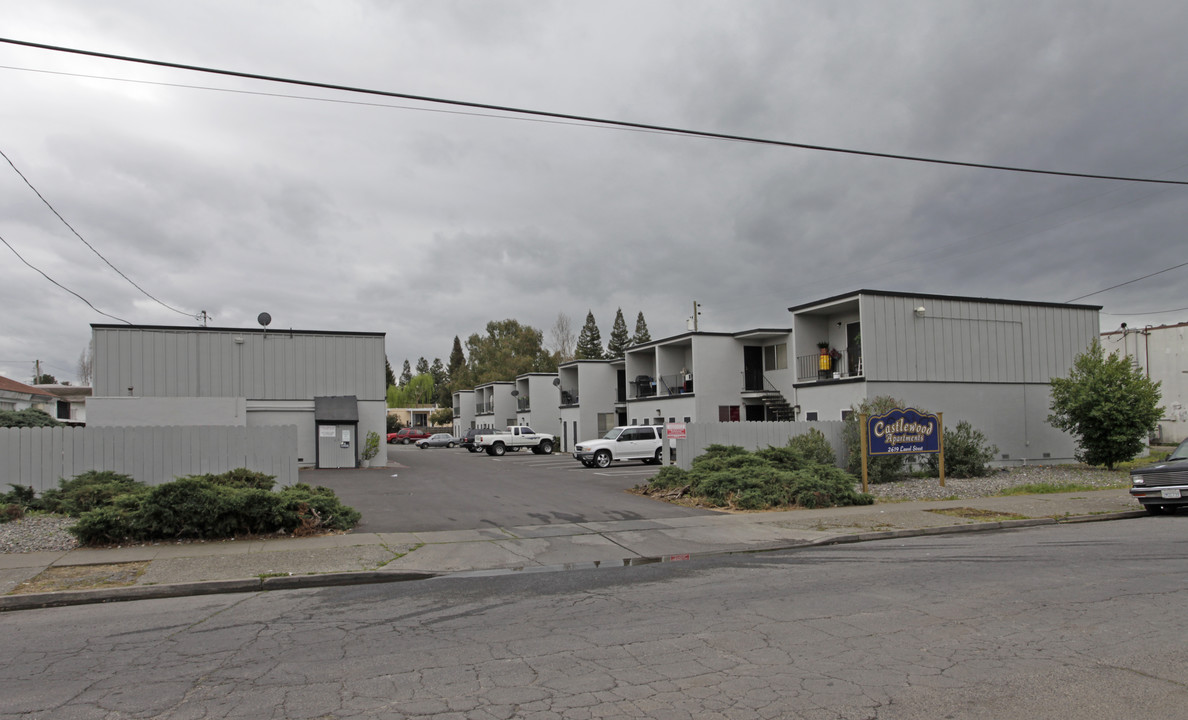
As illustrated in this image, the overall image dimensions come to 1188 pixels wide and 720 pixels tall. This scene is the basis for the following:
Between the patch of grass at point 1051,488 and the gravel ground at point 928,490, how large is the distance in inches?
8.9

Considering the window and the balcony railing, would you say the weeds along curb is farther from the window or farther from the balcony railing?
the window

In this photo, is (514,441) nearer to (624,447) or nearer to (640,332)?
(624,447)

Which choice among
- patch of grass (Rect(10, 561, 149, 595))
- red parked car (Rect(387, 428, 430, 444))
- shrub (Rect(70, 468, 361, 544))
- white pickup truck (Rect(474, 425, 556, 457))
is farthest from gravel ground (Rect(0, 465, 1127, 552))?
red parked car (Rect(387, 428, 430, 444))

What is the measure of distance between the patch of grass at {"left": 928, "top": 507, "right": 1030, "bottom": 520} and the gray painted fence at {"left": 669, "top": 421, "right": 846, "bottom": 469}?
639 cm

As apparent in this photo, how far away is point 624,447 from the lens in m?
31.5

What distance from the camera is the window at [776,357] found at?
1464 inches

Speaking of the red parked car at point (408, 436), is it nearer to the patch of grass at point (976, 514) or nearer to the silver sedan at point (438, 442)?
the silver sedan at point (438, 442)

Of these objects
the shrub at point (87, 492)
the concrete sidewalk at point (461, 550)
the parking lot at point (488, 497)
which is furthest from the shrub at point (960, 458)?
the shrub at point (87, 492)

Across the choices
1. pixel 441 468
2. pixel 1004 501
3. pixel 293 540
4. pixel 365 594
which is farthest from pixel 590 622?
pixel 441 468

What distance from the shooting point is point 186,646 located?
6.78 m

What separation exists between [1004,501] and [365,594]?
14413mm

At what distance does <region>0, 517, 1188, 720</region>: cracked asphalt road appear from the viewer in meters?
5.08

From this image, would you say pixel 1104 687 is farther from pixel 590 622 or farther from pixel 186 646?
pixel 186 646

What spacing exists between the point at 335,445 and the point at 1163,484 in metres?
27.0
